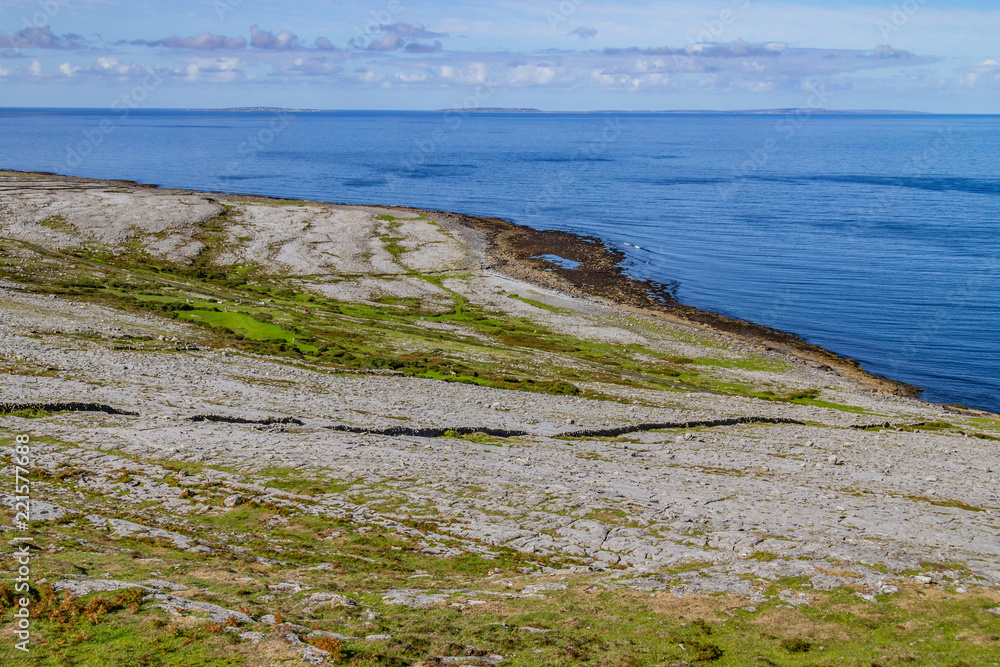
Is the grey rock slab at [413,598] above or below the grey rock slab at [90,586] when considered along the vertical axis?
below

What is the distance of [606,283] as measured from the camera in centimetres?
9075

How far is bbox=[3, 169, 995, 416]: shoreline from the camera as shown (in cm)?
6375

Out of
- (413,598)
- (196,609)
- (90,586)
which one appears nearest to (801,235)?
(413,598)

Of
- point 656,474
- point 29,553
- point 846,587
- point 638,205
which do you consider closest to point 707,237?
point 638,205

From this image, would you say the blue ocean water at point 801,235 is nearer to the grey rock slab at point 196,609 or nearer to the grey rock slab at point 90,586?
the grey rock slab at point 196,609

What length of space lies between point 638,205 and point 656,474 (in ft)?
418

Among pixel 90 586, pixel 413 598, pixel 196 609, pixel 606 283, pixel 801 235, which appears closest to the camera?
pixel 196 609

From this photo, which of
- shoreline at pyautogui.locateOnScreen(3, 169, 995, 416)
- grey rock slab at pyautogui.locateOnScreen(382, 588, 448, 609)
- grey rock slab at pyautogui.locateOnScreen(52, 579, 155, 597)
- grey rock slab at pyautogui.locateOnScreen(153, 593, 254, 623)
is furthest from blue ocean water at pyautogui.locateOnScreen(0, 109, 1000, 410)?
grey rock slab at pyautogui.locateOnScreen(52, 579, 155, 597)

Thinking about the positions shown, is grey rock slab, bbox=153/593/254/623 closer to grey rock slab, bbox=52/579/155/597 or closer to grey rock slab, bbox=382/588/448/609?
grey rock slab, bbox=52/579/155/597

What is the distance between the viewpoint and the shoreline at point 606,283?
63750 mm

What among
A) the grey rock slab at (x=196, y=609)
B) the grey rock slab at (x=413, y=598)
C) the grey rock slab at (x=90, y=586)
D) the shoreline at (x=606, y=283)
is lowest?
the grey rock slab at (x=413, y=598)

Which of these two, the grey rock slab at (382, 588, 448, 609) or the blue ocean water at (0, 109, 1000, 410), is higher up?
the blue ocean water at (0, 109, 1000, 410)

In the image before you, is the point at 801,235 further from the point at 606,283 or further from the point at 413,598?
the point at 413,598

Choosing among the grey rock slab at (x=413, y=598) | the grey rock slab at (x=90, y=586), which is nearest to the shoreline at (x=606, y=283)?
the grey rock slab at (x=413, y=598)
